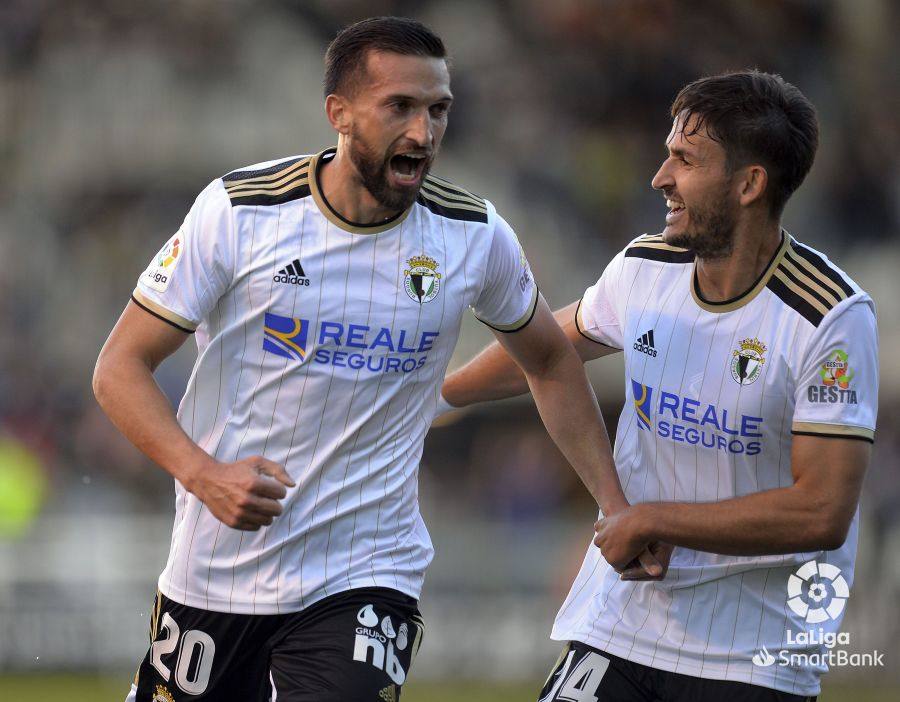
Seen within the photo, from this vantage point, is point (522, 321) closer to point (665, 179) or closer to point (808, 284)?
point (665, 179)

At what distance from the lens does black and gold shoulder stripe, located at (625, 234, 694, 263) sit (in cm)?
475

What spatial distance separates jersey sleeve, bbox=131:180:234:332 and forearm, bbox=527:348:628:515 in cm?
121

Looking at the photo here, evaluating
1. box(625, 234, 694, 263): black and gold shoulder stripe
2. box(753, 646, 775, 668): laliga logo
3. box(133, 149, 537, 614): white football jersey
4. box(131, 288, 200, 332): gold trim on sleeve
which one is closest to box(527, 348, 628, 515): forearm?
box(625, 234, 694, 263): black and gold shoulder stripe

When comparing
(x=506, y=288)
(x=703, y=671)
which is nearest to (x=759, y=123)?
(x=506, y=288)

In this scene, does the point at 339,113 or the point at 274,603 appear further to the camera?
the point at 339,113

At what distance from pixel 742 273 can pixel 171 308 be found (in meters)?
1.78

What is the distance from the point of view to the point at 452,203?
4.75 meters

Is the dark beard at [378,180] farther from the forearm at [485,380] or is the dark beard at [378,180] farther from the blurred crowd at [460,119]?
the blurred crowd at [460,119]

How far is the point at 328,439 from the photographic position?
14.6 feet

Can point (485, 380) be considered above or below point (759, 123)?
below

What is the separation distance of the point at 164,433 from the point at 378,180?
1.03 metres

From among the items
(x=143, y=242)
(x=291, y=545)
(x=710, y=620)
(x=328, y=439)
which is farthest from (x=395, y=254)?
(x=143, y=242)

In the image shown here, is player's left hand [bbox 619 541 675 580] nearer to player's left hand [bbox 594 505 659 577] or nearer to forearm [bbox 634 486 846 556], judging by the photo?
player's left hand [bbox 594 505 659 577]

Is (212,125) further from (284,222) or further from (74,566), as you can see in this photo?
(284,222)
